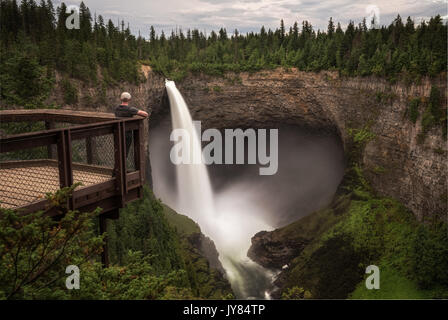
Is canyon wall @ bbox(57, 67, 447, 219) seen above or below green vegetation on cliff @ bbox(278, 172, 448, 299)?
above

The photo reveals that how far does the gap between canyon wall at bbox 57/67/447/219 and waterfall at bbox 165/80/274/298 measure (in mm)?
1882

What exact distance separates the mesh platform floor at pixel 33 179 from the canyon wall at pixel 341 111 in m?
23.4

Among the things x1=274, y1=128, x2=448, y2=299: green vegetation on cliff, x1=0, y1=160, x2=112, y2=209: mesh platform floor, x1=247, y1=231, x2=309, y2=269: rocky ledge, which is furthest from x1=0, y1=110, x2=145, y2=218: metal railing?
x1=247, y1=231, x2=309, y2=269: rocky ledge

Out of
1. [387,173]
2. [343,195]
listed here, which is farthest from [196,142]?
[387,173]

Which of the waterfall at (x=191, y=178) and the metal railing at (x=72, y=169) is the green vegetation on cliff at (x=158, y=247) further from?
the metal railing at (x=72, y=169)

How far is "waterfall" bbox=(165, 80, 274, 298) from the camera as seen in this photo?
44.2 m

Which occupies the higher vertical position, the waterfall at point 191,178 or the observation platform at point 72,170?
the observation platform at point 72,170

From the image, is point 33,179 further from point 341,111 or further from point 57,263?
point 341,111

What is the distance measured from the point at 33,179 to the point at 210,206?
1616 inches

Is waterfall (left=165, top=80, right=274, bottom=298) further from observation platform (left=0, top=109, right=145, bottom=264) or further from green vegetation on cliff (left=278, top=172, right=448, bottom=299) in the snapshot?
observation platform (left=0, top=109, right=145, bottom=264)

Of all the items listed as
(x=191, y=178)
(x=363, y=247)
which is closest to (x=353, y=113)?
(x=363, y=247)

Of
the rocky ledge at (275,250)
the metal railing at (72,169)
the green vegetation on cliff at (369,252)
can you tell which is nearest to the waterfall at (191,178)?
the rocky ledge at (275,250)

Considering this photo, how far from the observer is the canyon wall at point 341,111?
102 feet

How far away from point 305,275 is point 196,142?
20077 mm
